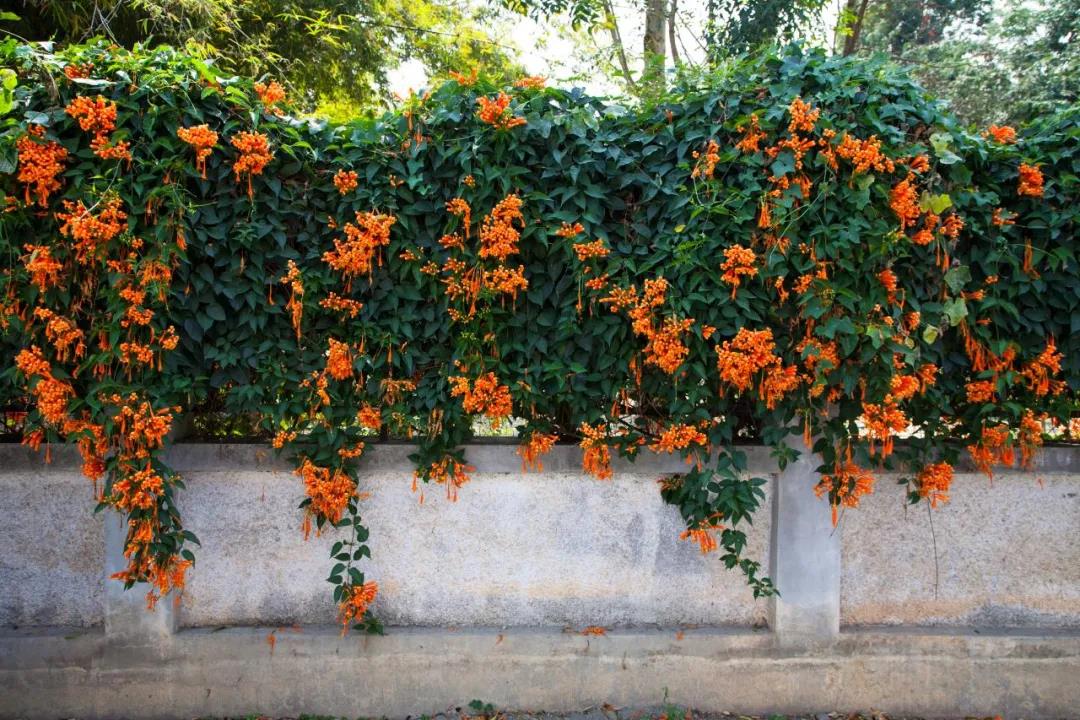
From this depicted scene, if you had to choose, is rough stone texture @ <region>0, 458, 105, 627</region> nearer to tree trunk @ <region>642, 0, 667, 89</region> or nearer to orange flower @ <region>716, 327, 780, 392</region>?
orange flower @ <region>716, 327, 780, 392</region>

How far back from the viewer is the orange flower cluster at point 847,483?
338 centimetres

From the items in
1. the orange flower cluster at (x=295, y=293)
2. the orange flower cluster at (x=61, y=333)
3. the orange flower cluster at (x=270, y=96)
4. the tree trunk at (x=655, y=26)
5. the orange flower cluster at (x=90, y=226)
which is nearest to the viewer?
the orange flower cluster at (x=90, y=226)

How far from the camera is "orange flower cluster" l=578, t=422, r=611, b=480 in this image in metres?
3.38

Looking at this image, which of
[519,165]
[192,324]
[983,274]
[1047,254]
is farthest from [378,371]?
[1047,254]

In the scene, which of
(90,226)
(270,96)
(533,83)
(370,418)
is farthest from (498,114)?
(90,226)

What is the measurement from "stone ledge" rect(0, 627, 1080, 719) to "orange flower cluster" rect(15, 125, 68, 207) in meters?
1.92

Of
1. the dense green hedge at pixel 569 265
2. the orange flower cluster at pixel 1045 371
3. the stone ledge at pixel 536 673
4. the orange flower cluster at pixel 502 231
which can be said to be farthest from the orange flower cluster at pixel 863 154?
the stone ledge at pixel 536 673

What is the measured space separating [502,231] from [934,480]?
6.83 feet

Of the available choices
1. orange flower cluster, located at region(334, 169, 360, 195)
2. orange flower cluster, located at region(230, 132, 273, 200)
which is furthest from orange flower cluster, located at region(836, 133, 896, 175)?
orange flower cluster, located at region(230, 132, 273, 200)

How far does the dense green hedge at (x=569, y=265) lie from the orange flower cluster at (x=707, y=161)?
12mm

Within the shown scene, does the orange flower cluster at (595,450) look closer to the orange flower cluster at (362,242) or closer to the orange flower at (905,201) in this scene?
the orange flower cluster at (362,242)

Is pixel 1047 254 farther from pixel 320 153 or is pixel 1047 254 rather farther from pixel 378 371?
pixel 320 153

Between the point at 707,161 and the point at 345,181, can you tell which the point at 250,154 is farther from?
the point at 707,161

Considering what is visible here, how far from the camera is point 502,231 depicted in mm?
3125
